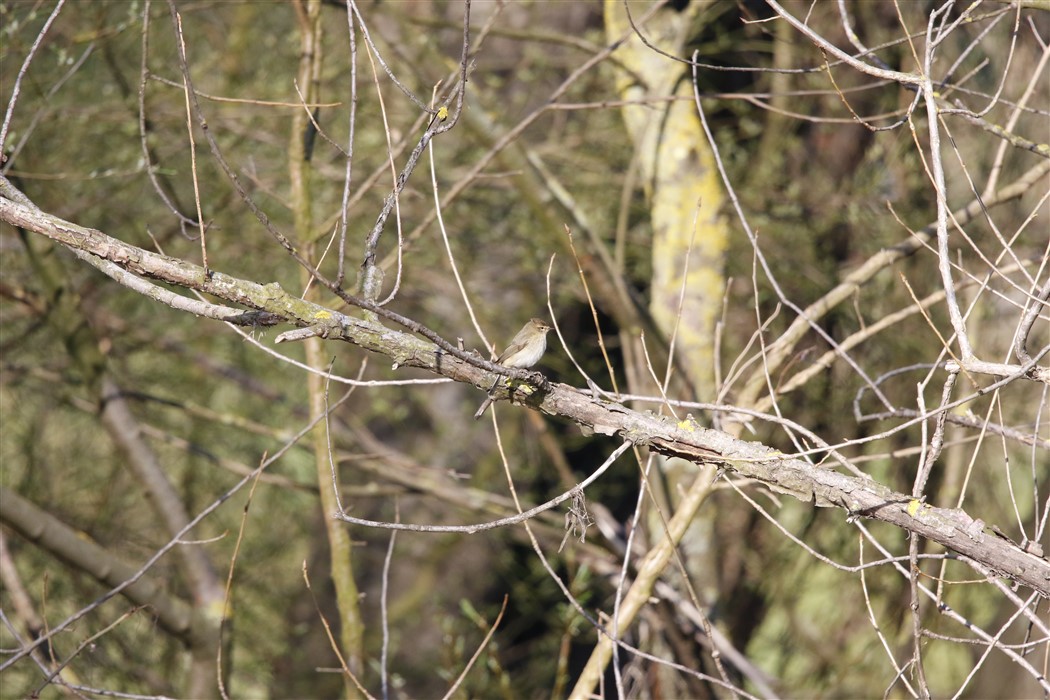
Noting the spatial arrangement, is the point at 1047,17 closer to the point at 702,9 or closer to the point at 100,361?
the point at 702,9

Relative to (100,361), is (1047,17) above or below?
above

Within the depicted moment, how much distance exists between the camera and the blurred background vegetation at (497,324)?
16.0 feet

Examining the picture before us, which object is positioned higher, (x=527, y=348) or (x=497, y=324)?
(x=527, y=348)

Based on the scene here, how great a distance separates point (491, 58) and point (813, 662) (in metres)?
4.91

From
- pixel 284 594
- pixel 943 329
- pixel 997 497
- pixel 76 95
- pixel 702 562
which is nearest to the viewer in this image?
pixel 702 562

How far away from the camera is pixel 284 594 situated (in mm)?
7156

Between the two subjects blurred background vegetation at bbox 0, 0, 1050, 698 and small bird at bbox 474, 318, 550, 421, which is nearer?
small bird at bbox 474, 318, 550, 421

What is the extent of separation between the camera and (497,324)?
21.9 feet

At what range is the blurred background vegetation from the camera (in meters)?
4.88

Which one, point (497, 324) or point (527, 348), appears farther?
point (497, 324)

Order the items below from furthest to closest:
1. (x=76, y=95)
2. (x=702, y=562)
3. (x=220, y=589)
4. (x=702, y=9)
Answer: (x=76, y=95) → (x=702, y=562) → (x=702, y=9) → (x=220, y=589)

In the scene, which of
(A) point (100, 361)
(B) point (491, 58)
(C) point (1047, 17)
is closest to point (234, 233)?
(A) point (100, 361)

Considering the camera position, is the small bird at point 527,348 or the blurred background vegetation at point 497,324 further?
the blurred background vegetation at point 497,324

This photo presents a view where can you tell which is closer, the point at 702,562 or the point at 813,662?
the point at 702,562
